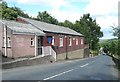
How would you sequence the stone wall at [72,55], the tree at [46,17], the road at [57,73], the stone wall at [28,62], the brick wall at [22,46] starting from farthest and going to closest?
the tree at [46,17] < the stone wall at [72,55] < the brick wall at [22,46] < the stone wall at [28,62] < the road at [57,73]

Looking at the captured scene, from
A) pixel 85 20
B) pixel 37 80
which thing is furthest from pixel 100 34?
pixel 37 80

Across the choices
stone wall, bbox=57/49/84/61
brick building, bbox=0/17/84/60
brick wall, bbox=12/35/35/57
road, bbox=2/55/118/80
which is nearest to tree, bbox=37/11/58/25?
stone wall, bbox=57/49/84/61

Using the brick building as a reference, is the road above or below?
below

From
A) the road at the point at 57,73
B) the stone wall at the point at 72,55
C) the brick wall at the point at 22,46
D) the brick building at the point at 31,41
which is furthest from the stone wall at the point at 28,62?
the stone wall at the point at 72,55

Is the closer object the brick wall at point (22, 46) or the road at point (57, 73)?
the road at point (57, 73)

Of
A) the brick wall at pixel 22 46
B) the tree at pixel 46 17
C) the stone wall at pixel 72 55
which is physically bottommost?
the stone wall at pixel 72 55

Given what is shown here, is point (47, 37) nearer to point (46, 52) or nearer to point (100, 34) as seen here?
point (46, 52)

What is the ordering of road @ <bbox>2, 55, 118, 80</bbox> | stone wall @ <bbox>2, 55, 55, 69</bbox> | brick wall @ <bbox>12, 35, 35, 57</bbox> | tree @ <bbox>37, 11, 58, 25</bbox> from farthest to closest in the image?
tree @ <bbox>37, 11, 58, 25</bbox> → brick wall @ <bbox>12, 35, 35, 57</bbox> → stone wall @ <bbox>2, 55, 55, 69</bbox> → road @ <bbox>2, 55, 118, 80</bbox>

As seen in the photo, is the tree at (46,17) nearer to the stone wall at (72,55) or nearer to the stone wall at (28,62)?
the stone wall at (72,55)

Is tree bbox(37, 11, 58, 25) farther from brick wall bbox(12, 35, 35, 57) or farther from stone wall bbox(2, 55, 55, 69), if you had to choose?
brick wall bbox(12, 35, 35, 57)

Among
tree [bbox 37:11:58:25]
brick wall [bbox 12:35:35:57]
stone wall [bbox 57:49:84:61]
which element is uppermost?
tree [bbox 37:11:58:25]

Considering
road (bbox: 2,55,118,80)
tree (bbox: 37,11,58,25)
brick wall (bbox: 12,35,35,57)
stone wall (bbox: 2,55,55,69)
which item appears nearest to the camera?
road (bbox: 2,55,118,80)

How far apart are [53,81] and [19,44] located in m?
20.8

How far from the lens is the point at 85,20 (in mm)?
Answer: 118062
